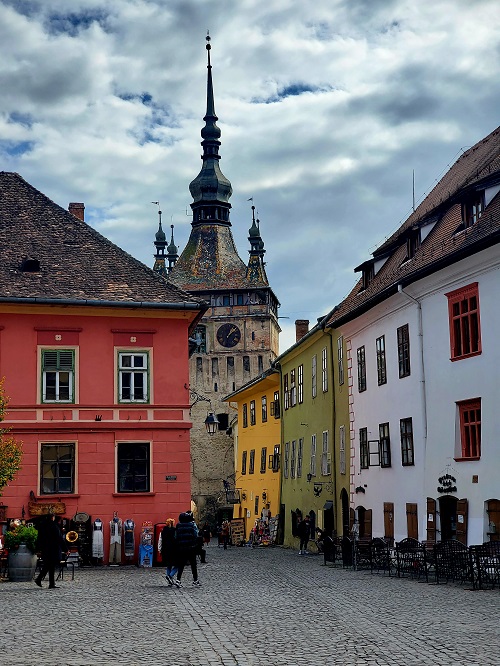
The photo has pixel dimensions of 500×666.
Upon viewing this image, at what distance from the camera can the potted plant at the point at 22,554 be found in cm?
2339

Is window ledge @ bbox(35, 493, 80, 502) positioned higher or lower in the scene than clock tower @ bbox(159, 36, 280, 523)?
lower

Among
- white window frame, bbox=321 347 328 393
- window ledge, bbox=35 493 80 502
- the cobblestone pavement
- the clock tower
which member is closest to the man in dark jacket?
the cobblestone pavement

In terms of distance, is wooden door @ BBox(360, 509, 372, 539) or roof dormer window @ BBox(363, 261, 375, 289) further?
roof dormer window @ BBox(363, 261, 375, 289)

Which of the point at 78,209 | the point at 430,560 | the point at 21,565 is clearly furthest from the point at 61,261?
the point at 430,560

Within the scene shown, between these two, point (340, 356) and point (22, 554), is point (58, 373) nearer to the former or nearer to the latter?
point (22, 554)

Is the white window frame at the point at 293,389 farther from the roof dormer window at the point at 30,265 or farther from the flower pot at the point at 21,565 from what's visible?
the flower pot at the point at 21,565

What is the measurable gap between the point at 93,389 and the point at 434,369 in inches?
394

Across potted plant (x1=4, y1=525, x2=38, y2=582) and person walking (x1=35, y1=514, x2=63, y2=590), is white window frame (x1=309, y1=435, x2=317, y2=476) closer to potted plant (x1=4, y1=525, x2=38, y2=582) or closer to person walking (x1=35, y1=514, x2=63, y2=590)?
potted plant (x1=4, y1=525, x2=38, y2=582)

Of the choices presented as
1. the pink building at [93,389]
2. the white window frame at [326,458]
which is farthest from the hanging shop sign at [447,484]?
the white window frame at [326,458]

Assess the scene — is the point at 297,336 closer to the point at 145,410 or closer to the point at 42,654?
the point at 145,410

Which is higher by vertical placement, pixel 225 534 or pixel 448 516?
pixel 448 516

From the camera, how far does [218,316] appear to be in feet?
337

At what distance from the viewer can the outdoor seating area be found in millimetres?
20109

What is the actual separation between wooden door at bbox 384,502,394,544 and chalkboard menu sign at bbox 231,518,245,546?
28163mm
